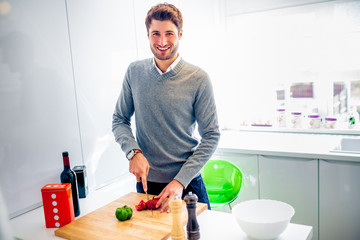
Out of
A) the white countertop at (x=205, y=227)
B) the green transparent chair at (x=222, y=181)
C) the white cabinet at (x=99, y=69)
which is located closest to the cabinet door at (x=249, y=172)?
the green transparent chair at (x=222, y=181)

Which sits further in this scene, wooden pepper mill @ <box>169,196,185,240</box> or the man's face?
the man's face

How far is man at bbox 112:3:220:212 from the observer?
1.46 m

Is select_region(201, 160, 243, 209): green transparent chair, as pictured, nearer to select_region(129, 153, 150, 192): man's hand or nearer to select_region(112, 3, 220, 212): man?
select_region(112, 3, 220, 212): man

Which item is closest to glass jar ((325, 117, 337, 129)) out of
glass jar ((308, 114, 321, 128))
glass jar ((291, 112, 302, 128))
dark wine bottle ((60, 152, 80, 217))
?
glass jar ((308, 114, 321, 128))

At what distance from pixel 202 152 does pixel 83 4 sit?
3.33ft

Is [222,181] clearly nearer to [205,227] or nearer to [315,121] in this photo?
[205,227]

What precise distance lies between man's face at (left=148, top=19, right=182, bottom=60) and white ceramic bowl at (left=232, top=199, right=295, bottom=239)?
2.42 ft

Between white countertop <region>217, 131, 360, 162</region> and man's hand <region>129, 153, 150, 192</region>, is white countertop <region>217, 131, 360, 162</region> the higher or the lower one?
the lower one

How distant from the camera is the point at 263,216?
4.06ft

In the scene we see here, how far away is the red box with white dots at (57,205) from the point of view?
1.26 meters

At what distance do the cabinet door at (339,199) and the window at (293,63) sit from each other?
2.71 feet

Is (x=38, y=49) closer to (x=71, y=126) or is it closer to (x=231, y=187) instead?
(x=71, y=126)

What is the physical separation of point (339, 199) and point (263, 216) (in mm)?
1133

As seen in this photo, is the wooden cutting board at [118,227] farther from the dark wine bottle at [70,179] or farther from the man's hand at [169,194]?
the dark wine bottle at [70,179]
